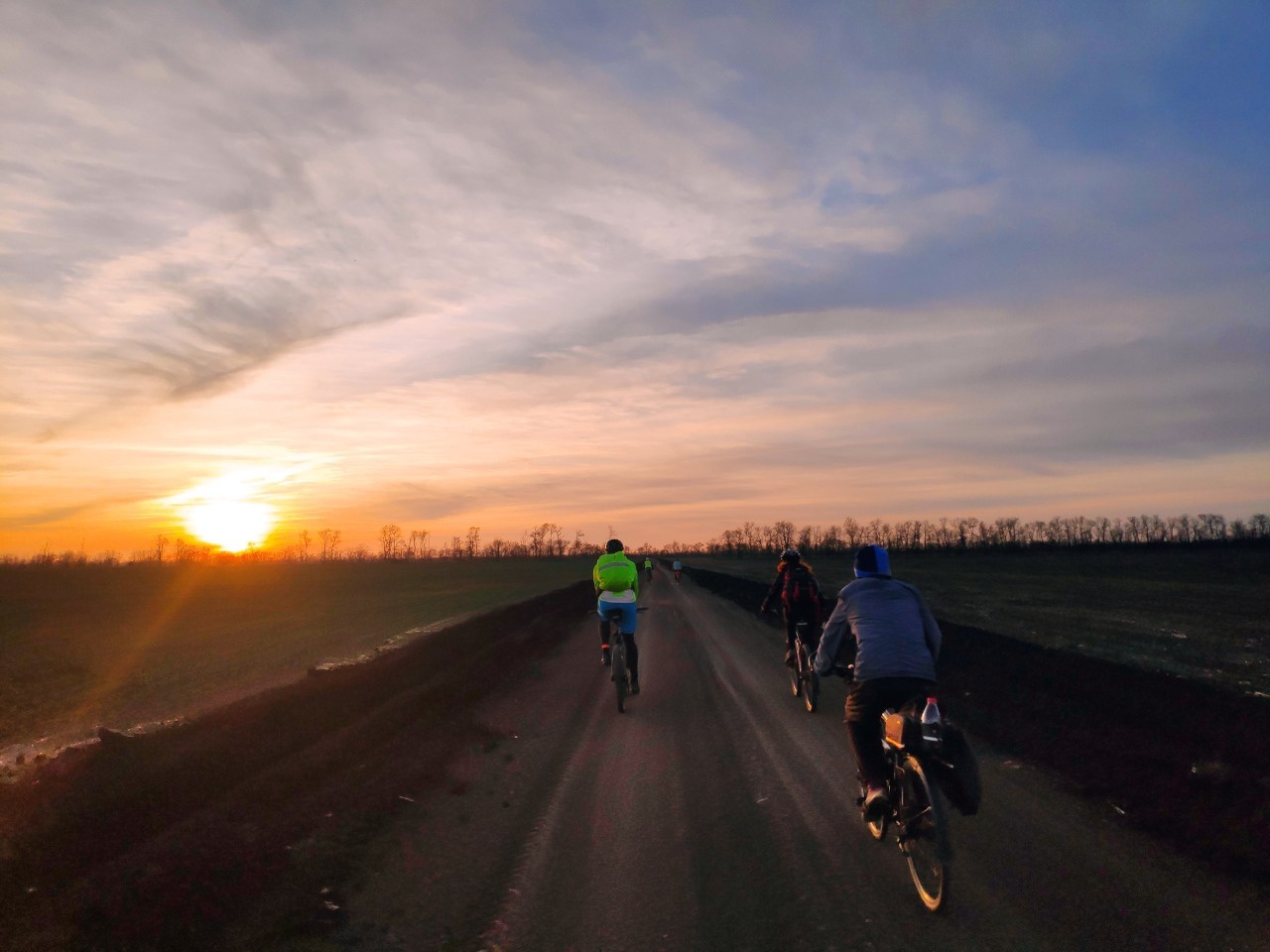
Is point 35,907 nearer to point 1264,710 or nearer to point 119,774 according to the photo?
point 119,774

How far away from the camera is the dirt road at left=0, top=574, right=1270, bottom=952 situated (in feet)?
14.5

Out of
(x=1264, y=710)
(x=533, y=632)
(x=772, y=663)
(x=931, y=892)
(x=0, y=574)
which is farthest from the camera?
(x=0, y=574)

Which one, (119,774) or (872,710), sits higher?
(872,710)

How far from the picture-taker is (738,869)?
5.18 meters

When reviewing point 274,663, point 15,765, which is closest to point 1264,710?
point 15,765

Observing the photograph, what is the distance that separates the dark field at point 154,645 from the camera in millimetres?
14078

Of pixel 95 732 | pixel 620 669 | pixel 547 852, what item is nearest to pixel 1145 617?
pixel 620 669

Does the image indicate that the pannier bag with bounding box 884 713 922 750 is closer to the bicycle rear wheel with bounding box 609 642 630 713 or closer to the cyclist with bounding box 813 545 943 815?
the cyclist with bounding box 813 545 943 815

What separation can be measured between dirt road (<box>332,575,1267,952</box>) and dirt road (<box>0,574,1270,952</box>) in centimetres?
2

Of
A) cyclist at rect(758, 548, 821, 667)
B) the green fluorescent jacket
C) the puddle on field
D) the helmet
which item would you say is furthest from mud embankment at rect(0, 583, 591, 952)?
cyclist at rect(758, 548, 821, 667)

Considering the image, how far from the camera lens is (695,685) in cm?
1263

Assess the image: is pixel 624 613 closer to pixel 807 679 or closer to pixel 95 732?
pixel 807 679

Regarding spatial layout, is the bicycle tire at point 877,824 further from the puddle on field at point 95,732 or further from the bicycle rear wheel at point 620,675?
the puddle on field at point 95,732

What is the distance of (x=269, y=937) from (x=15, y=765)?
22.9ft
